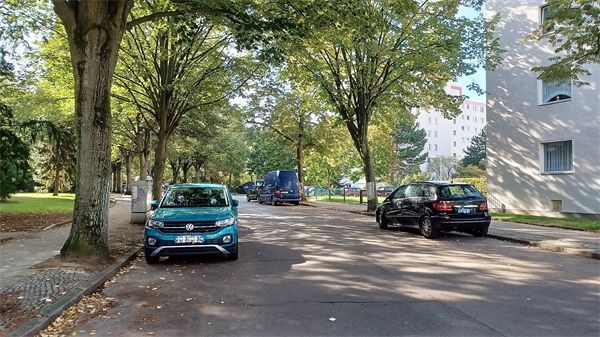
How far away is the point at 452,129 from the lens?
116 meters

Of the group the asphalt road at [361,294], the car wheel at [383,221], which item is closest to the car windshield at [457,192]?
the asphalt road at [361,294]

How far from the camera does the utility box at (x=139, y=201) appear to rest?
17312 mm

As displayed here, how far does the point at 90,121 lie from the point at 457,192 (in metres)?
9.70

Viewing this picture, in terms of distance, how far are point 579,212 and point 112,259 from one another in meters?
19.1

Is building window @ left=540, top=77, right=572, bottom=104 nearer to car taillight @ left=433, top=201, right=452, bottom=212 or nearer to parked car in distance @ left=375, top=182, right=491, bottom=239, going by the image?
parked car in distance @ left=375, top=182, right=491, bottom=239

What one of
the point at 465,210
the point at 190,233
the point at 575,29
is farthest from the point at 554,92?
the point at 190,233

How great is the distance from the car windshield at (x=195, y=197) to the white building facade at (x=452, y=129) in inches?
3949

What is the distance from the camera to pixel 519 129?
930 inches

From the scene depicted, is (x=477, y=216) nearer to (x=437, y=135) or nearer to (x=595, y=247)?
(x=595, y=247)

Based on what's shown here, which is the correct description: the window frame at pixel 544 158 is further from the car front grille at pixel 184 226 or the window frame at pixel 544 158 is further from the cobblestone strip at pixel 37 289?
the cobblestone strip at pixel 37 289

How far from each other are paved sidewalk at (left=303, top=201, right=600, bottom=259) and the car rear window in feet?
67.0

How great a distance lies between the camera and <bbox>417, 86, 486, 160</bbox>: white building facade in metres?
111

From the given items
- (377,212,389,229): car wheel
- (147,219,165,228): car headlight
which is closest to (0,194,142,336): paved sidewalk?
(147,219,165,228): car headlight

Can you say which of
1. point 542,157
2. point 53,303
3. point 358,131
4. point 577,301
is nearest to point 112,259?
point 53,303
